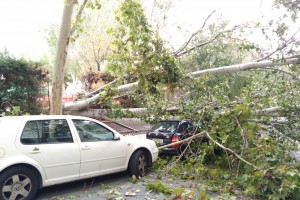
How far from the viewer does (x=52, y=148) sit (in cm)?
488

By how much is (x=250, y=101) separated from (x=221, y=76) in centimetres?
400

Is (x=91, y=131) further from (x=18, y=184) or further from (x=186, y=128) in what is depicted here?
(x=186, y=128)

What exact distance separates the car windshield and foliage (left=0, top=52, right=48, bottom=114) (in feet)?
15.7

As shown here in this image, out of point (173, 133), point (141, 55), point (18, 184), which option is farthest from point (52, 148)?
point (173, 133)

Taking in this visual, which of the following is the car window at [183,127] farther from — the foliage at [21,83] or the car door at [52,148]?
the foliage at [21,83]

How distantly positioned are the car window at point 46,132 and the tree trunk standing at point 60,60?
11.2 ft

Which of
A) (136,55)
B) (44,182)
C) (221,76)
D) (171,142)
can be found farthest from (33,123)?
(221,76)

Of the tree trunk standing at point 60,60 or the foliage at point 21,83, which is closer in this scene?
the tree trunk standing at point 60,60

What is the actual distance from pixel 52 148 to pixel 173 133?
3.81 m

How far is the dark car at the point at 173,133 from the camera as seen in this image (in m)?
7.68

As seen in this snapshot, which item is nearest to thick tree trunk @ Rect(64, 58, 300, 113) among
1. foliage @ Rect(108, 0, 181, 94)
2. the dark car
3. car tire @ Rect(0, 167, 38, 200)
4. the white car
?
foliage @ Rect(108, 0, 181, 94)

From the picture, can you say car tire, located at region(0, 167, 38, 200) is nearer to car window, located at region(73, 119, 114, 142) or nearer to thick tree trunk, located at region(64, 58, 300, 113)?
car window, located at region(73, 119, 114, 142)

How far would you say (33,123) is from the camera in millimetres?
4949

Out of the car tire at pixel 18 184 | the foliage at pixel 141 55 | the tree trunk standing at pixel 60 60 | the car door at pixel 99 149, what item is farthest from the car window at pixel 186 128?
the car tire at pixel 18 184
